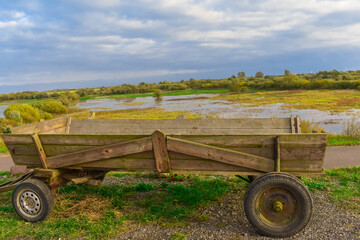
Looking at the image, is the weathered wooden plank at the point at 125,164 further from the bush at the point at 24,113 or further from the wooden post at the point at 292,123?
the bush at the point at 24,113

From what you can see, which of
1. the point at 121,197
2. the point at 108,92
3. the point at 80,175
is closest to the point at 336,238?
the point at 121,197

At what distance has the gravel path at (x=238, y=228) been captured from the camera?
3.72 m

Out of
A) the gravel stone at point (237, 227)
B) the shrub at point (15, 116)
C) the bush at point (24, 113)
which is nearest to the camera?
the gravel stone at point (237, 227)

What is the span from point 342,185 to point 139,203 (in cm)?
433

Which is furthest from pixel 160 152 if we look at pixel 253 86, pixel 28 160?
pixel 253 86

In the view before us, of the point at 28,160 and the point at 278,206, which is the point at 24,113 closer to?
the point at 28,160

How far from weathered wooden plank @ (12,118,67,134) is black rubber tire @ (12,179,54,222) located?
1117mm

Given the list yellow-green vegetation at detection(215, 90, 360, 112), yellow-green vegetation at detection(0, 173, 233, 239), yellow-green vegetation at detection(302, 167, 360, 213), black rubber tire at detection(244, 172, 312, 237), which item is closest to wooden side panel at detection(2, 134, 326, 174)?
black rubber tire at detection(244, 172, 312, 237)

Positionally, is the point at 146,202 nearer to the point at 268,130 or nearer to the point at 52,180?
the point at 52,180

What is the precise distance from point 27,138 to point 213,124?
11.5ft

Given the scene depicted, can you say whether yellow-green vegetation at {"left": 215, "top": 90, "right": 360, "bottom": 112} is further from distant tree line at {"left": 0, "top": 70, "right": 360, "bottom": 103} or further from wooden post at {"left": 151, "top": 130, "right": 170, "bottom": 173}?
wooden post at {"left": 151, "top": 130, "right": 170, "bottom": 173}

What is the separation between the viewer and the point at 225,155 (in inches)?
143

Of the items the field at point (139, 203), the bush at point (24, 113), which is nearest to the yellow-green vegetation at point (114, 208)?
the field at point (139, 203)

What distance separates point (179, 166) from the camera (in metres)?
3.89
